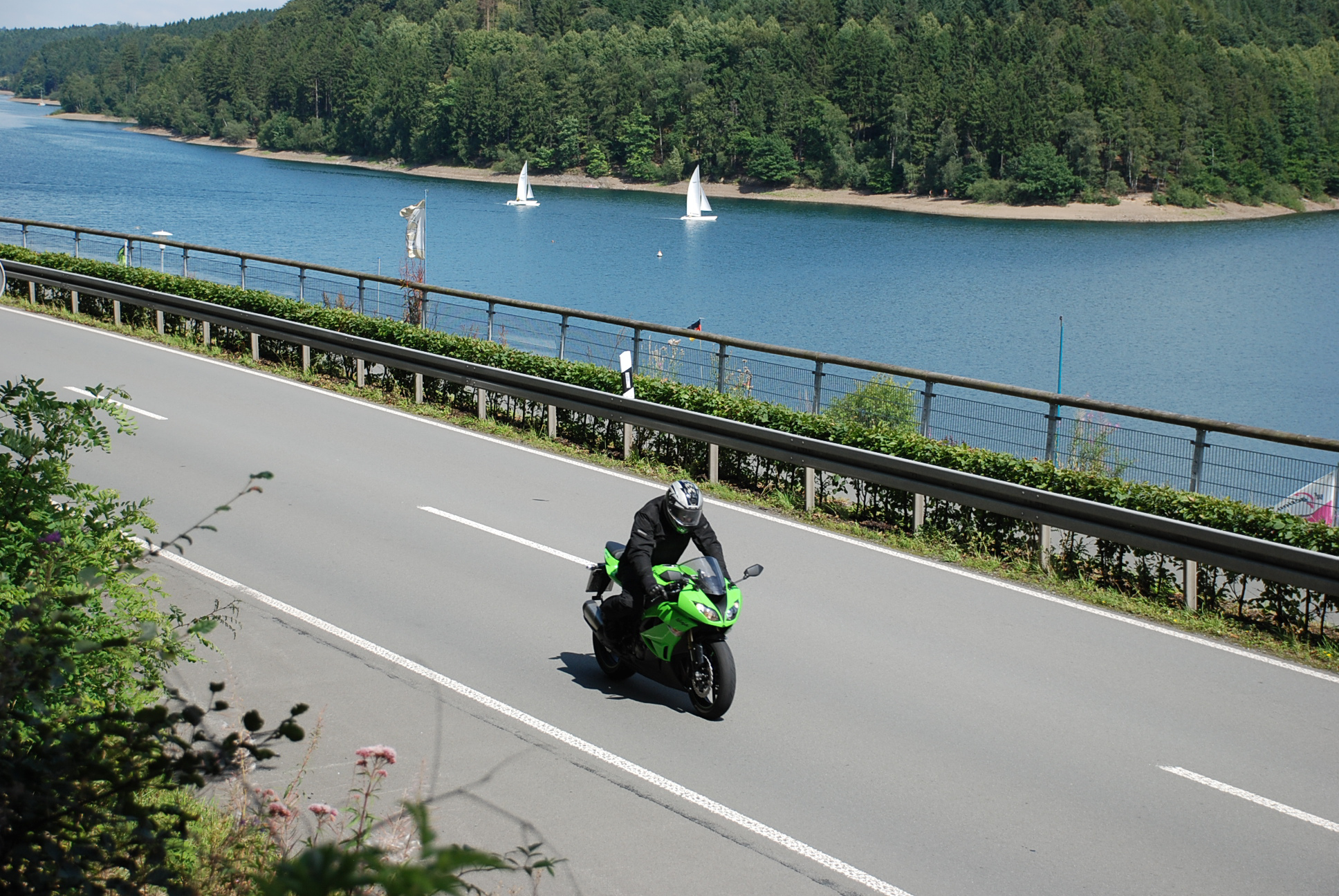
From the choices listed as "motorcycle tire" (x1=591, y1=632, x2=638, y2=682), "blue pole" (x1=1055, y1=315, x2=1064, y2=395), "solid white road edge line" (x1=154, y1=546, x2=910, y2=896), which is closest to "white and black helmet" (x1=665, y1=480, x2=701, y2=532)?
"motorcycle tire" (x1=591, y1=632, x2=638, y2=682)

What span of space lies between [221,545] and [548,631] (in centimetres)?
361

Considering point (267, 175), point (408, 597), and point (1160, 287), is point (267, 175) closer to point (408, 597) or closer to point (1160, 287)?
point (1160, 287)

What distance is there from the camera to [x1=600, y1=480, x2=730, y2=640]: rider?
26.5 feet

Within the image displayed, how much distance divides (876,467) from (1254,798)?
233 inches

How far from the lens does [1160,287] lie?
56.5 meters

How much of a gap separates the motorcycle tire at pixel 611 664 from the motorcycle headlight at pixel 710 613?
3.71 ft

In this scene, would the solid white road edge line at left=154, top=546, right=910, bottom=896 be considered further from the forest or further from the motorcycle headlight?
the forest

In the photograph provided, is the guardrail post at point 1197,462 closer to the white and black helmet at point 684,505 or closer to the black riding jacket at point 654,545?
the black riding jacket at point 654,545

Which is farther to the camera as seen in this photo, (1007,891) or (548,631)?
(548,631)

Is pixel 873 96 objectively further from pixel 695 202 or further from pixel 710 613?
pixel 710 613

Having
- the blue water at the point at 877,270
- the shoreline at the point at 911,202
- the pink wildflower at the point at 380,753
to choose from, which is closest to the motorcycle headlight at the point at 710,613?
the pink wildflower at the point at 380,753

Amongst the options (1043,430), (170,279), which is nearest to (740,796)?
(1043,430)

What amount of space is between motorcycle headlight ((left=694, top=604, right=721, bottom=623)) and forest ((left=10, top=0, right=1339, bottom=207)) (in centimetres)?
A: 8734

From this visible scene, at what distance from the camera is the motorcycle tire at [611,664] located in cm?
871
